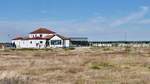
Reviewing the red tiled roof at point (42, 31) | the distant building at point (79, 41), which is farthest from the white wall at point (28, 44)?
the distant building at point (79, 41)

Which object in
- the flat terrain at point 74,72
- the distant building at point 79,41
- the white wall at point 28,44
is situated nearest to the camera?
the flat terrain at point 74,72

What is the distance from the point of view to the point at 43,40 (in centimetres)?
12519

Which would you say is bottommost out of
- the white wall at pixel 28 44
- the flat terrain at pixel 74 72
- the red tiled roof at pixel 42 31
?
the flat terrain at pixel 74 72

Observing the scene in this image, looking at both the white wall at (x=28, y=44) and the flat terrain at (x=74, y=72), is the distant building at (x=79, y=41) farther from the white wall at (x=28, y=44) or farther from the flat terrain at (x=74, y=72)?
the flat terrain at (x=74, y=72)

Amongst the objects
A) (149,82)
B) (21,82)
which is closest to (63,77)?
(149,82)

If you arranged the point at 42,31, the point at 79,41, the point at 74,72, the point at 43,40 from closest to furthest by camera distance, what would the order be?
the point at 74,72, the point at 43,40, the point at 42,31, the point at 79,41

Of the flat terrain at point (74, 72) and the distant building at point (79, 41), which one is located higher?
the distant building at point (79, 41)

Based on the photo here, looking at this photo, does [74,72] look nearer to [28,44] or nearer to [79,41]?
[28,44]

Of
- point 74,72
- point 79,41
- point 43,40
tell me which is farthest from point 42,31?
point 74,72

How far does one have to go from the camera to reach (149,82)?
21.8 metres

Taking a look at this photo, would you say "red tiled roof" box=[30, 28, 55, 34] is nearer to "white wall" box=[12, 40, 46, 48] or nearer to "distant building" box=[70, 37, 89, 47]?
"white wall" box=[12, 40, 46, 48]

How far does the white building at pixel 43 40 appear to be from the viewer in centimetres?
12356

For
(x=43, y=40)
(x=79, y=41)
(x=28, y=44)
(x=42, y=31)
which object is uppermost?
(x=42, y=31)

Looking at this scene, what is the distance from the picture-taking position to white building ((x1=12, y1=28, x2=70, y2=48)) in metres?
124
